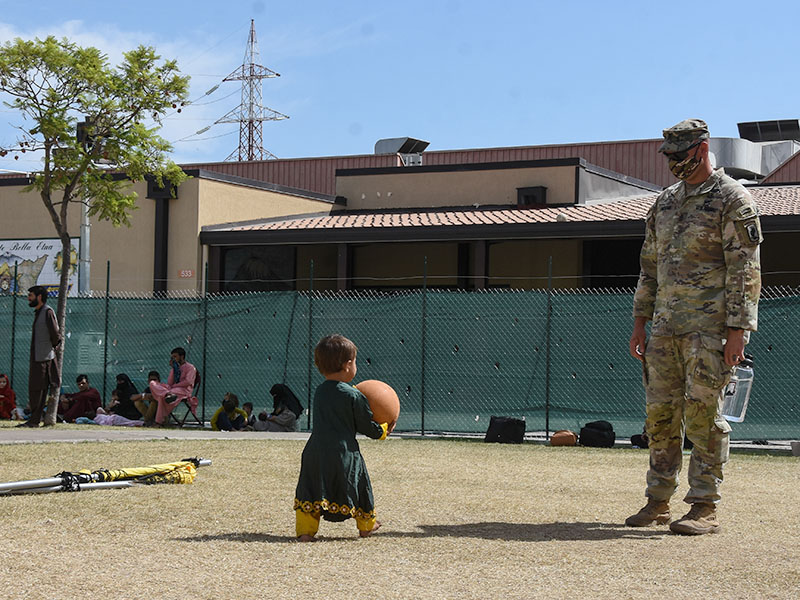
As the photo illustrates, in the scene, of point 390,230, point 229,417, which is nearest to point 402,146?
point 390,230

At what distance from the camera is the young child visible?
6.54 meters

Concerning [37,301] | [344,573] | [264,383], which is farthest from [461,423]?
[344,573]

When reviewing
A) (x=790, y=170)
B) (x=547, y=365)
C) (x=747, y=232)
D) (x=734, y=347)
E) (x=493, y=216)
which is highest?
(x=790, y=170)

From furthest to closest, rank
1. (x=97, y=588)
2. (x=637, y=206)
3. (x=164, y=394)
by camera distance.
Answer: (x=637, y=206), (x=164, y=394), (x=97, y=588)

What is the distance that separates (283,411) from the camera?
17.0m

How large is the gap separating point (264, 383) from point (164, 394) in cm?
153

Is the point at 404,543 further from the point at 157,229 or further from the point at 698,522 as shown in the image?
the point at 157,229

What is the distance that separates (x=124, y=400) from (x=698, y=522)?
13.0 m

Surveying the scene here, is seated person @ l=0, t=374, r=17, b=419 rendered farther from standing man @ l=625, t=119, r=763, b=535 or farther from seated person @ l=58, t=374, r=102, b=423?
standing man @ l=625, t=119, r=763, b=535

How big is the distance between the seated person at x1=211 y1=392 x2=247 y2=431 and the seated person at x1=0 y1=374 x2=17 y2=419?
3.57 meters

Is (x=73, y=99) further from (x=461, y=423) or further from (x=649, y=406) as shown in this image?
(x=649, y=406)

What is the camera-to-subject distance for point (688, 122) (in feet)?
23.1

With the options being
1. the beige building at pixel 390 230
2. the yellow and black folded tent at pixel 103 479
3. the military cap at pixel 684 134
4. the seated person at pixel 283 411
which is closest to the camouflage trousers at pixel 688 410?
the military cap at pixel 684 134

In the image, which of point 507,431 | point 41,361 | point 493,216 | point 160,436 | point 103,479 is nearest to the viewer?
point 103,479
